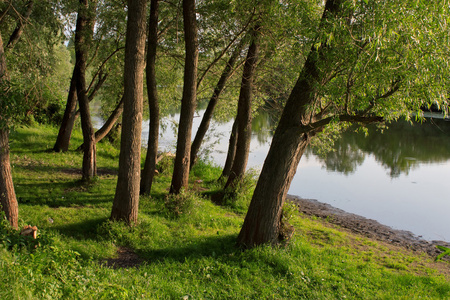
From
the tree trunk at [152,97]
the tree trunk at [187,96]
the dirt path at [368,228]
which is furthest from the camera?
the dirt path at [368,228]

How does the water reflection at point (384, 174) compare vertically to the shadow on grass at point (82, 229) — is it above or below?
above

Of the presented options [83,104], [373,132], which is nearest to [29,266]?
[83,104]

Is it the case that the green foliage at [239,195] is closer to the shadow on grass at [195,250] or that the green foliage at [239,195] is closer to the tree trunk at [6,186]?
the shadow on grass at [195,250]

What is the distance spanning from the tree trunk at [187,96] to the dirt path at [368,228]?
16.3 feet

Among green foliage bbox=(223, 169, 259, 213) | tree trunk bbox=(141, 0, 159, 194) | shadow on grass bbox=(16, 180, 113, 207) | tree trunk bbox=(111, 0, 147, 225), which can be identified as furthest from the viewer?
green foliage bbox=(223, 169, 259, 213)

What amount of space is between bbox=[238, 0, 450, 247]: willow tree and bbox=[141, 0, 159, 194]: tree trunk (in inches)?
142

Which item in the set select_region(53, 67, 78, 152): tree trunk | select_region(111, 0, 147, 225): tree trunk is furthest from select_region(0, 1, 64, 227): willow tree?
select_region(111, 0, 147, 225): tree trunk

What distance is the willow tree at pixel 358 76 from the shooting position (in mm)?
5242

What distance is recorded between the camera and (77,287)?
163 inches

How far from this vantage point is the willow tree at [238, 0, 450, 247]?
5.24m

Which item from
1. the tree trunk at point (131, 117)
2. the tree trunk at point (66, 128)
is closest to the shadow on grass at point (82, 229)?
the tree trunk at point (131, 117)

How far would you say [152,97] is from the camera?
32.2 ft

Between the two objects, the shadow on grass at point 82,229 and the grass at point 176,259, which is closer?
the grass at point 176,259

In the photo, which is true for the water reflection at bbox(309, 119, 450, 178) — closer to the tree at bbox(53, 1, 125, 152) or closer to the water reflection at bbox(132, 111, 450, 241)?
the water reflection at bbox(132, 111, 450, 241)
